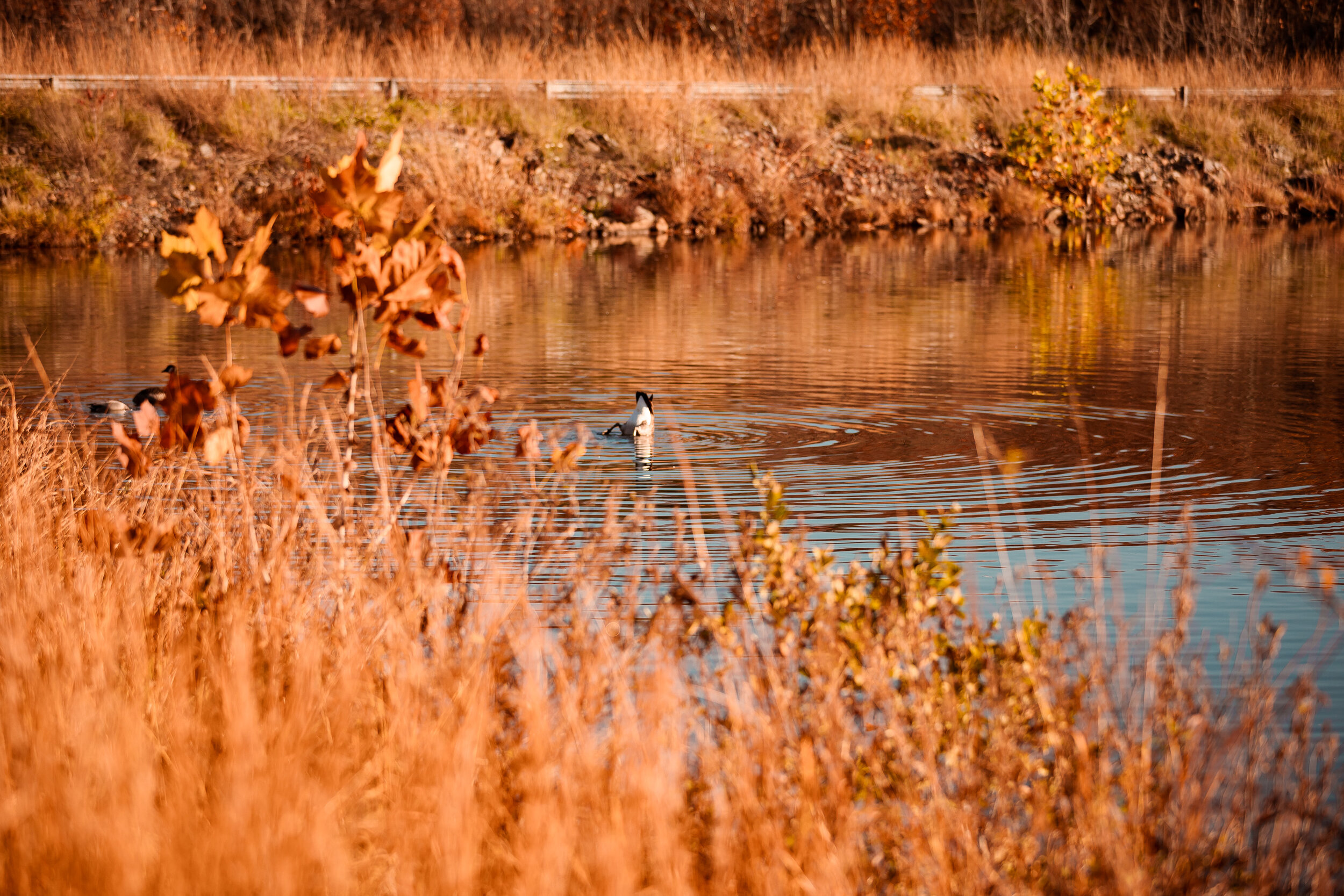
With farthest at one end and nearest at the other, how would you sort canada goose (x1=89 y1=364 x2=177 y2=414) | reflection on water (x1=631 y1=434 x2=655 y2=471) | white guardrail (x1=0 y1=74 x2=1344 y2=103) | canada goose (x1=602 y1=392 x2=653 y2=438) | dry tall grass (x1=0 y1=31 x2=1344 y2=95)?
dry tall grass (x1=0 y1=31 x2=1344 y2=95) < white guardrail (x1=0 y1=74 x2=1344 y2=103) < canada goose (x1=89 y1=364 x2=177 y2=414) < canada goose (x1=602 y1=392 x2=653 y2=438) < reflection on water (x1=631 y1=434 x2=655 y2=471)

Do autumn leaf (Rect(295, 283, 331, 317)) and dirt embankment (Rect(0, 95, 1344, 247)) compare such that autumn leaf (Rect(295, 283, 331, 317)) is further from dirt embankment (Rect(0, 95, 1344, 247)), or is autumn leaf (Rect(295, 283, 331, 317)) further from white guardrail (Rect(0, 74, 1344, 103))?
white guardrail (Rect(0, 74, 1344, 103))

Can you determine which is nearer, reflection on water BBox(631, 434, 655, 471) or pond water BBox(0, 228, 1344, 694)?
pond water BBox(0, 228, 1344, 694)

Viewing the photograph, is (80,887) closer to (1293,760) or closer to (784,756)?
(784,756)

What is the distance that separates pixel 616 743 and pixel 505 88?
29.3m

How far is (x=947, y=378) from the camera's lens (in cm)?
1359

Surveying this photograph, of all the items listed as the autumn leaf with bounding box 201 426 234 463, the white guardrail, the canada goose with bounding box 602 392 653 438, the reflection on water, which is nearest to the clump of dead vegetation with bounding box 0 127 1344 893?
the autumn leaf with bounding box 201 426 234 463

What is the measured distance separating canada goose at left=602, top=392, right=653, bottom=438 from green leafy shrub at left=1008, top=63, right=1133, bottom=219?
2191 cm

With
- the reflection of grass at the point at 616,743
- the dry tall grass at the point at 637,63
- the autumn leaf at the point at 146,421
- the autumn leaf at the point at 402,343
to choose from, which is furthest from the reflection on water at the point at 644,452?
the dry tall grass at the point at 637,63

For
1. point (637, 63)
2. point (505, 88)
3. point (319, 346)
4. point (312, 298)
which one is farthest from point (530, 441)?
point (637, 63)

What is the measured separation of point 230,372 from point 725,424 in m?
6.15

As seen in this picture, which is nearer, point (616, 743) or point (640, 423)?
point (616, 743)

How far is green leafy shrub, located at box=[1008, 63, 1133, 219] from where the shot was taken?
31594 millimetres

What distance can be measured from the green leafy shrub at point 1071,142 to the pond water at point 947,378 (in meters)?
6.28

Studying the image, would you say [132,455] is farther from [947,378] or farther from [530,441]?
[947,378]
